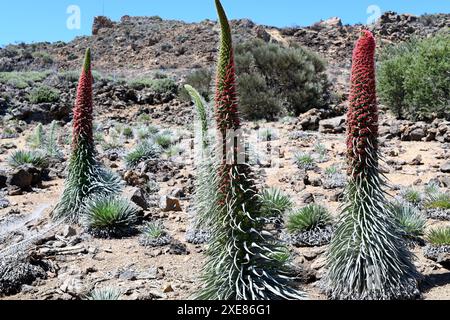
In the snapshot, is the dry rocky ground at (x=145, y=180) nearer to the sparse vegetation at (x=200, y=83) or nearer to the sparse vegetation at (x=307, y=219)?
the sparse vegetation at (x=307, y=219)

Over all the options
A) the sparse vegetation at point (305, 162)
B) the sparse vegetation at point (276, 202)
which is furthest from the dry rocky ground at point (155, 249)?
the sparse vegetation at point (276, 202)

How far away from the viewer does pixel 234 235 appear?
2.89 metres

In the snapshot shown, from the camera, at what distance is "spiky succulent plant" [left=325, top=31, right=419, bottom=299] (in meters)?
3.07

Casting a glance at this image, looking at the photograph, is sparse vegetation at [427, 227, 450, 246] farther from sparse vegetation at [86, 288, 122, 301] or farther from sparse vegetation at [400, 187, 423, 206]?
sparse vegetation at [86, 288, 122, 301]

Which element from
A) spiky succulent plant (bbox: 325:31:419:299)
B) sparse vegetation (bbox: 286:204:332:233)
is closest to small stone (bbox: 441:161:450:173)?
sparse vegetation (bbox: 286:204:332:233)

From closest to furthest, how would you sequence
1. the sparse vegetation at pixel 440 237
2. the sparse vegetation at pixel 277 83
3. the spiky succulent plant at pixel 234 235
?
the spiky succulent plant at pixel 234 235 < the sparse vegetation at pixel 440 237 < the sparse vegetation at pixel 277 83

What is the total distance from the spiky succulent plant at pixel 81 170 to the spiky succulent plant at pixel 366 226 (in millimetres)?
3157

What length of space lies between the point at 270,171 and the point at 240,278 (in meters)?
5.08

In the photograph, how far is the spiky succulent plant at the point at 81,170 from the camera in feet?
17.3

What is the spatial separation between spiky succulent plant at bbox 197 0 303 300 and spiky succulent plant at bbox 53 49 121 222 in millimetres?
2816

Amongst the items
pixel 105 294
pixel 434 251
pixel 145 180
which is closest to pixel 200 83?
pixel 145 180

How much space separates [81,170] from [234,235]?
3099 millimetres

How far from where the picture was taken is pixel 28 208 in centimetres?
605

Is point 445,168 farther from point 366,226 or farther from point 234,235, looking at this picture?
point 234,235
